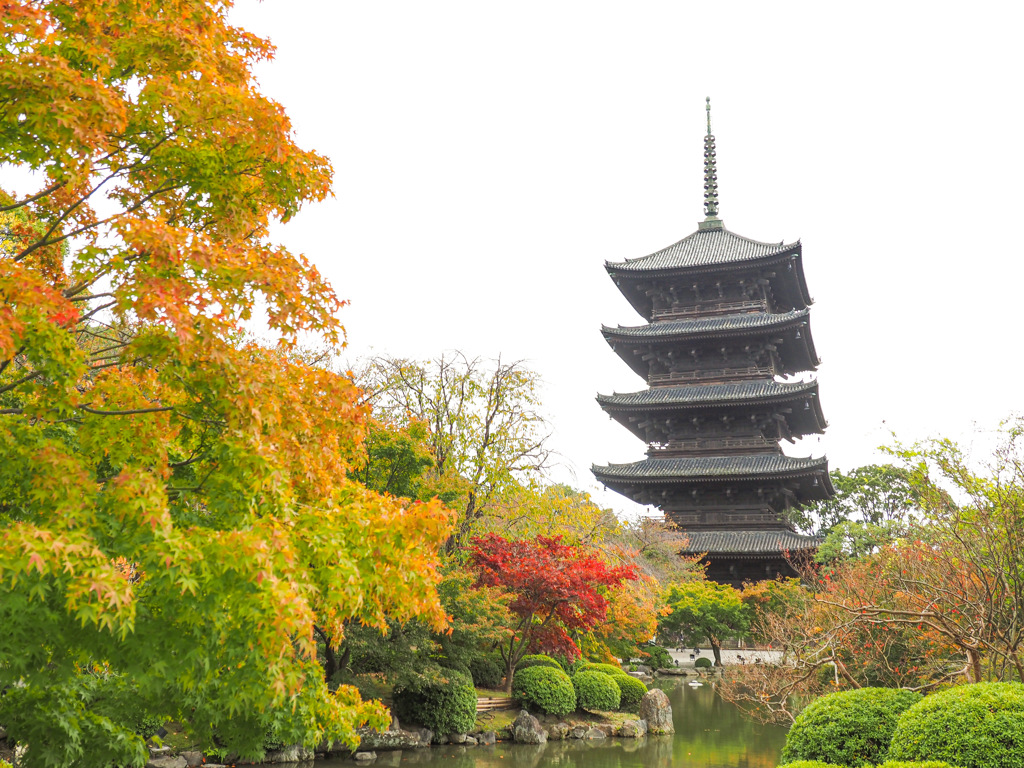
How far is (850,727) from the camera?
7.72 meters

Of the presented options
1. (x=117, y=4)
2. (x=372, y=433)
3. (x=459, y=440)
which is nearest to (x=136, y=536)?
(x=117, y=4)

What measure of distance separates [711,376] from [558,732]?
1862 centimetres

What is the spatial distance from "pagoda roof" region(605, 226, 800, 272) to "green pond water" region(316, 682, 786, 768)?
18.8m

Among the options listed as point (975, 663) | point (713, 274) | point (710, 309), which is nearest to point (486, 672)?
point (975, 663)

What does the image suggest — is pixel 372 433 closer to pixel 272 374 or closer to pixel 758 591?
pixel 272 374

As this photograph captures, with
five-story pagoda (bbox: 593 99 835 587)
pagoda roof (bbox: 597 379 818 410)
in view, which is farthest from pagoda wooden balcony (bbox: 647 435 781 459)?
pagoda roof (bbox: 597 379 818 410)

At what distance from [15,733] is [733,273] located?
2969cm

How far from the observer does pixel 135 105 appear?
15.1 ft

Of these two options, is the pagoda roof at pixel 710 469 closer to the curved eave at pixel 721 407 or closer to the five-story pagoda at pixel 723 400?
the five-story pagoda at pixel 723 400

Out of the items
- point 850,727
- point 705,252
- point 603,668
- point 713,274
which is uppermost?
point 705,252

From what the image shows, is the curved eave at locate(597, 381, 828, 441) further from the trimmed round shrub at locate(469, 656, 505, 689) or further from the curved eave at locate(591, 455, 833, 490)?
the trimmed round shrub at locate(469, 656, 505, 689)

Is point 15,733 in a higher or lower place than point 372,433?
lower

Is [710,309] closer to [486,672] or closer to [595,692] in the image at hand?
[595,692]

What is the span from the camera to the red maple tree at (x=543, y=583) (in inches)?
590
